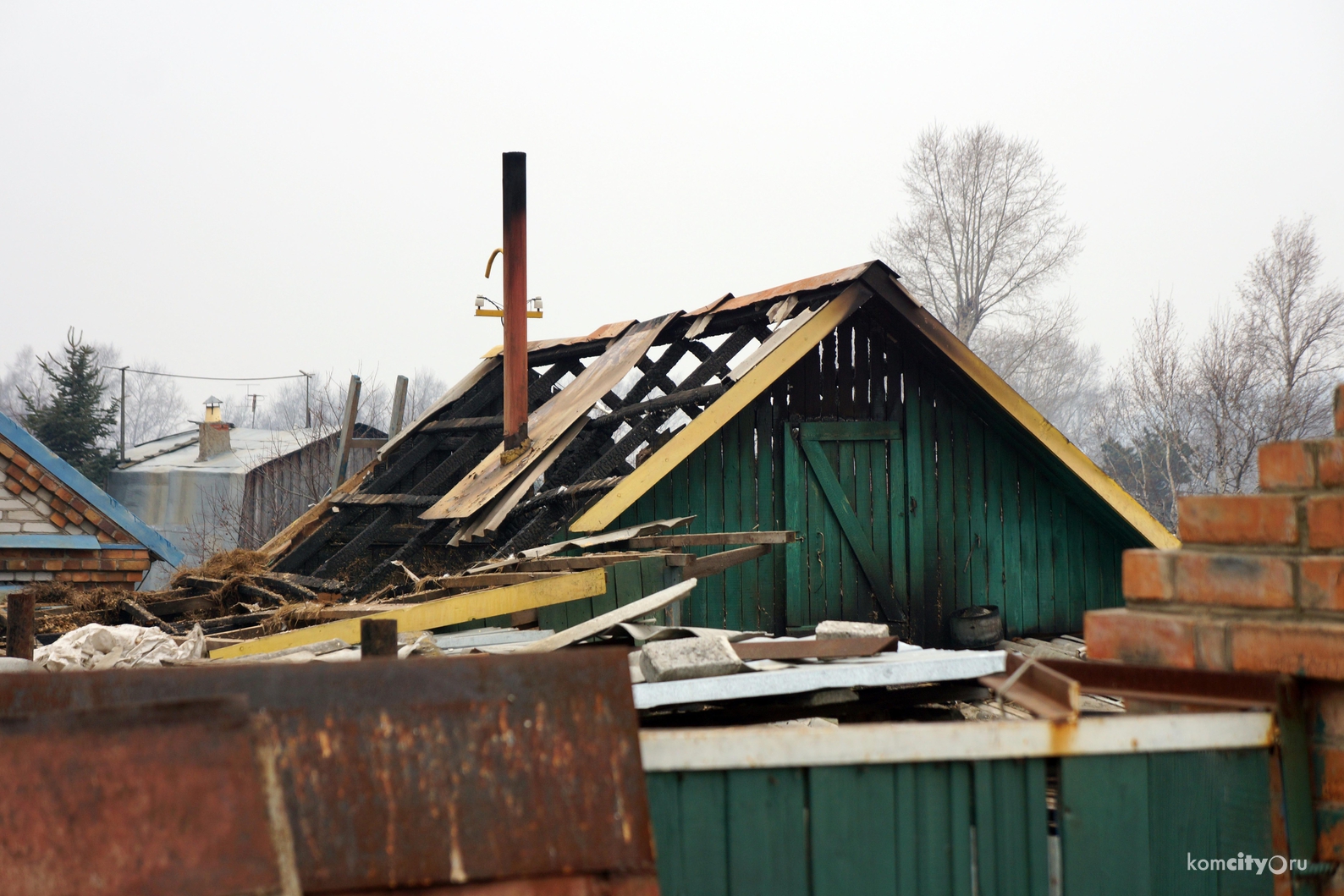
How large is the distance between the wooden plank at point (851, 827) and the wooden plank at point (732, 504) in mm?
6671

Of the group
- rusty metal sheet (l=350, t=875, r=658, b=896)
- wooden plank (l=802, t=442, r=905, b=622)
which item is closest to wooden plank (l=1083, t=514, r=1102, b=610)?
wooden plank (l=802, t=442, r=905, b=622)

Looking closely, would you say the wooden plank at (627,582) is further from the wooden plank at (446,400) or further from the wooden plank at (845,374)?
the wooden plank at (446,400)

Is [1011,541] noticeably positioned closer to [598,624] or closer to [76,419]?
[598,624]

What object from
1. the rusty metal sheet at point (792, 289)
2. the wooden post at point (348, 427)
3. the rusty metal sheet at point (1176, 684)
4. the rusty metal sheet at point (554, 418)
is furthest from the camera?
the wooden post at point (348, 427)

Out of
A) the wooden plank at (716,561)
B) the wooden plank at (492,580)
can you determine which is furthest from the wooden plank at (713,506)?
the wooden plank at (492,580)

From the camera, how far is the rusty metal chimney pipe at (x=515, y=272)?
8922mm

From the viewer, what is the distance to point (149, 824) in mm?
1606

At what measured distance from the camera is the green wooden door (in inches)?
361

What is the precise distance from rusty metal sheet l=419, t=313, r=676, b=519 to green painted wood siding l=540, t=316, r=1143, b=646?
3.60ft

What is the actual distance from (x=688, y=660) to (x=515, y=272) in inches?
280

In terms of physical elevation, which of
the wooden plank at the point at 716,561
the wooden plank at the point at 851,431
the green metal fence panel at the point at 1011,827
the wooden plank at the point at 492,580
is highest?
the wooden plank at the point at 851,431

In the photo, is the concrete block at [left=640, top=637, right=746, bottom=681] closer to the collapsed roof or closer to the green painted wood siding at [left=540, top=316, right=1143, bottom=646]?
the collapsed roof

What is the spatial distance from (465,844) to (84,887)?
1.99ft

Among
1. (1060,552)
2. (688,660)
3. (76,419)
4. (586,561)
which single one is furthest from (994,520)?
(76,419)
